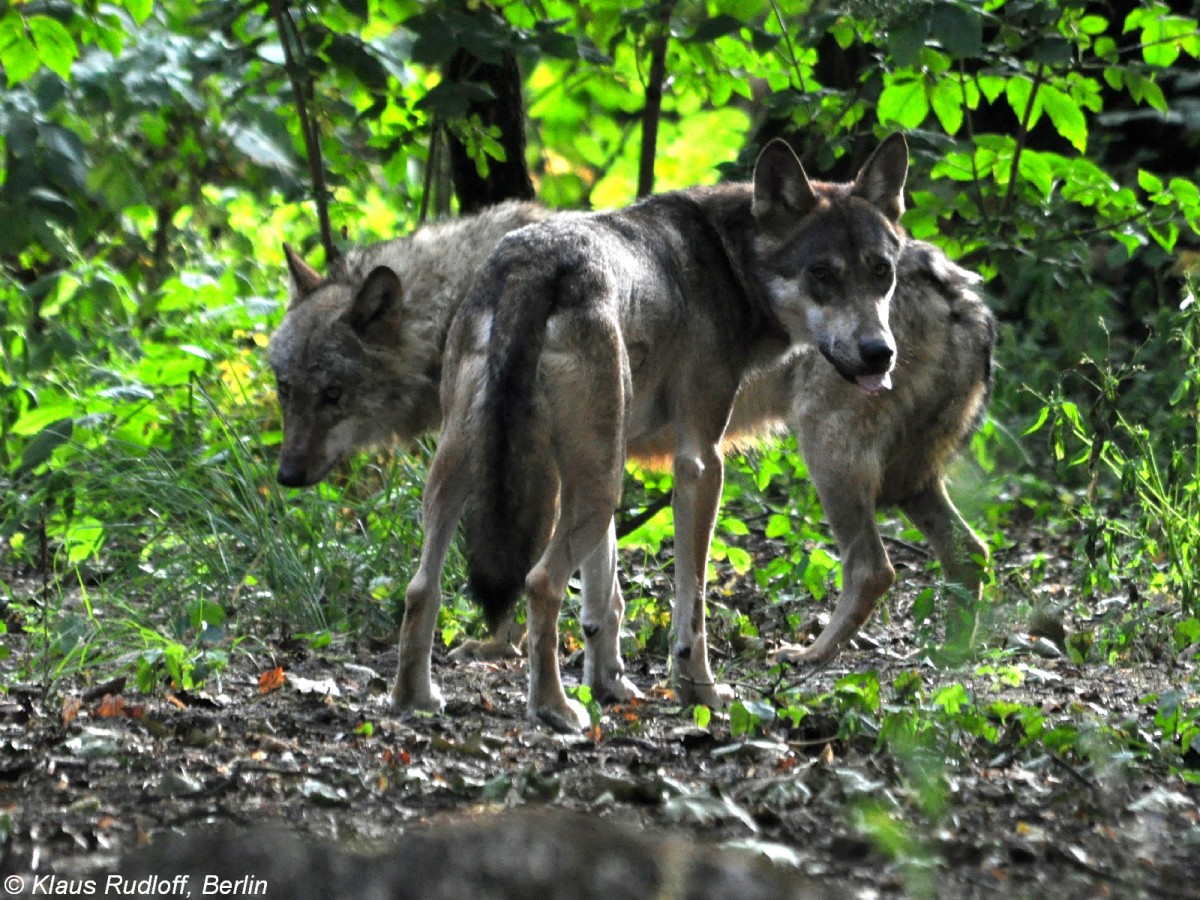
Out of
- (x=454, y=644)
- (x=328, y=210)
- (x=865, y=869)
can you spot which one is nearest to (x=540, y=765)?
(x=865, y=869)

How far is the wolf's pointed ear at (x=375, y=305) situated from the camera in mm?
5039

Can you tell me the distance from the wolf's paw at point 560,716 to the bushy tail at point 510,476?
38 centimetres

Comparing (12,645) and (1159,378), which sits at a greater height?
(1159,378)

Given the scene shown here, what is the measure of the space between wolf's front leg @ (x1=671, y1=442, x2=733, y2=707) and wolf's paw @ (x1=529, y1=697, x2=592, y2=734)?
491 millimetres

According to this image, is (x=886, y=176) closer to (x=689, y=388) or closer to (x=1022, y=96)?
(x=1022, y=96)

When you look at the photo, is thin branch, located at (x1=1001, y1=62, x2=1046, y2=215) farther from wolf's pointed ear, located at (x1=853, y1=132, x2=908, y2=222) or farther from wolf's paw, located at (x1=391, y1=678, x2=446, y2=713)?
wolf's paw, located at (x1=391, y1=678, x2=446, y2=713)

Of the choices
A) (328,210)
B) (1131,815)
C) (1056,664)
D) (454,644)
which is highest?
(328,210)

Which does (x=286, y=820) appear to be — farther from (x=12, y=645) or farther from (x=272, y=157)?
(x=272, y=157)

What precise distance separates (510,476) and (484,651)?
5.02 feet

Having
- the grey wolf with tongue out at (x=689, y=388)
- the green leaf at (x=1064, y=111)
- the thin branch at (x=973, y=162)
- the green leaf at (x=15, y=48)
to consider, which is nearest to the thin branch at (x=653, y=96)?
the grey wolf with tongue out at (x=689, y=388)

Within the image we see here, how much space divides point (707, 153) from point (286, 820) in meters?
5.53

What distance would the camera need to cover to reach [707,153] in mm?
7730

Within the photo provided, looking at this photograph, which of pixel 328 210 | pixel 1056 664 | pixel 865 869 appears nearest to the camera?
pixel 865 869

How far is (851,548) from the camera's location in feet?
17.7
